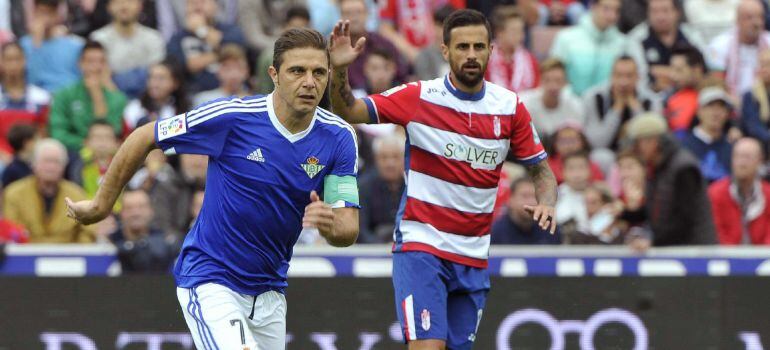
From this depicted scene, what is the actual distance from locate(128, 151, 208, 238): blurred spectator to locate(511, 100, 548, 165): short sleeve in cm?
390

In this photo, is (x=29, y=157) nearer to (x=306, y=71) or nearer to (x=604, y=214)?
(x=604, y=214)

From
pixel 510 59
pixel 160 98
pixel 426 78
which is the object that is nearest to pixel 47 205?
pixel 160 98

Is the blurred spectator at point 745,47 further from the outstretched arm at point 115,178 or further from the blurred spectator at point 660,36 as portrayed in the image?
the outstretched arm at point 115,178

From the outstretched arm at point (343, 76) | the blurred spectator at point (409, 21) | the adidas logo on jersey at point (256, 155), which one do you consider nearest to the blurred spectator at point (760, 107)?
the blurred spectator at point (409, 21)

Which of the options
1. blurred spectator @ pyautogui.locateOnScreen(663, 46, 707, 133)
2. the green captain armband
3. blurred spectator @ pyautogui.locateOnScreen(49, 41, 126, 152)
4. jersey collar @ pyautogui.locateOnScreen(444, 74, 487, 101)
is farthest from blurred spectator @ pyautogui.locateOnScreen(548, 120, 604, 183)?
the green captain armband

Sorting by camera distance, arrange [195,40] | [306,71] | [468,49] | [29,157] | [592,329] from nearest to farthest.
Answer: [306,71] → [468,49] → [592,329] → [29,157] → [195,40]

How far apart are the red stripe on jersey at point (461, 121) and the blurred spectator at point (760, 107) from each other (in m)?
5.98

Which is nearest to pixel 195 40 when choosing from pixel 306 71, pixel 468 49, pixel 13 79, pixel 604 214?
pixel 13 79

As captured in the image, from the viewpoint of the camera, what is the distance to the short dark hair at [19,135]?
13.2 m

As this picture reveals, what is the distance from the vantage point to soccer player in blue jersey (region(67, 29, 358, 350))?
7.51m

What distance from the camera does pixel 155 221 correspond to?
12.2 metres

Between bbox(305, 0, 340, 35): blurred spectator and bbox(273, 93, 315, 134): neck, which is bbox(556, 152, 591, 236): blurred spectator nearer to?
bbox(305, 0, 340, 35): blurred spectator

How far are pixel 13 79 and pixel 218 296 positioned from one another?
713 cm

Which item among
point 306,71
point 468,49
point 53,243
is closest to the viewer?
point 306,71
